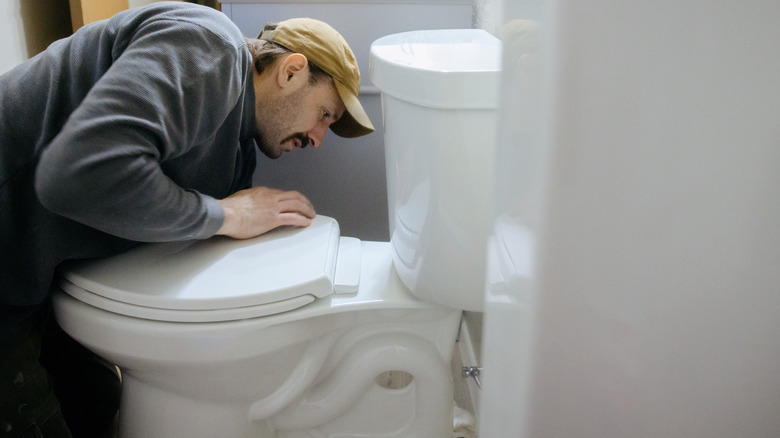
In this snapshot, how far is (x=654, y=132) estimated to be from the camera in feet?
1.08

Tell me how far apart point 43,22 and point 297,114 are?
1.79ft

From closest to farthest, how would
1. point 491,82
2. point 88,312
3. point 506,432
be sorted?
1. point 506,432
2. point 491,82
3. point 88,312

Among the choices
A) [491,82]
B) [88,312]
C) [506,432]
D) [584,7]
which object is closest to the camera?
[584,7]

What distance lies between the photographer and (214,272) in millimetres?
812

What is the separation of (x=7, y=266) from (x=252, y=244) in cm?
30

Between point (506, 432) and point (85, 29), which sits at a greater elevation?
point (85, 29)

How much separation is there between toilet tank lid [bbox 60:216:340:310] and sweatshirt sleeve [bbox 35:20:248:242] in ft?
0.17

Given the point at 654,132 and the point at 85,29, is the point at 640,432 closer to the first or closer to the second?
the point at 654,132

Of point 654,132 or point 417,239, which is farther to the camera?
point 417,239

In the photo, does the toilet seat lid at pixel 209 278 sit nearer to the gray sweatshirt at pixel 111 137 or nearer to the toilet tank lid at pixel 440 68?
the gray sweatshirt at pixel 111 137

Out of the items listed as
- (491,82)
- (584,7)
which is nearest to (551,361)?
(584,7)

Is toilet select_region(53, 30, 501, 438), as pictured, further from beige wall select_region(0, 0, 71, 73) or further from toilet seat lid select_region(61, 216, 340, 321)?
beige wall select_region(0, 0, 71, 73)

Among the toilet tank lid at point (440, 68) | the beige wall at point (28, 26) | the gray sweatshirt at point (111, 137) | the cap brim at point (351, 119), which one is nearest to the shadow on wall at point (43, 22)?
the beige wall at point (28, 26)

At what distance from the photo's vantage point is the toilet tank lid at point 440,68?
682 mm
